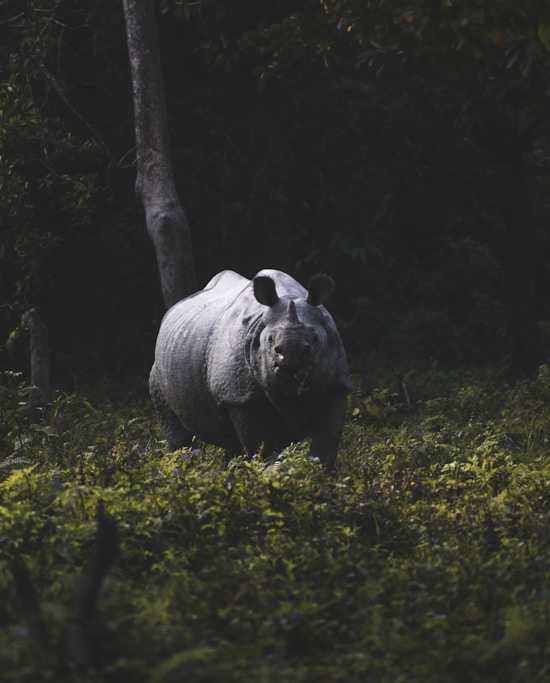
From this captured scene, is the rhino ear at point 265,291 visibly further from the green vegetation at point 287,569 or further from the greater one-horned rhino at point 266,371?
the green vegetation at point 287,569

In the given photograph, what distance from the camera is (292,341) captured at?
7223 millimetres

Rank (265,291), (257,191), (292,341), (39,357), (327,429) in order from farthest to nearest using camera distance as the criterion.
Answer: (257,191)
(39,357)
(327,429)
(265,291)
(292,341)

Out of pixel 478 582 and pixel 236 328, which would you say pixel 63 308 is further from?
pixel 478 582

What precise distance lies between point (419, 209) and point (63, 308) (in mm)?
6065

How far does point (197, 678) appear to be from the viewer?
12.7ft

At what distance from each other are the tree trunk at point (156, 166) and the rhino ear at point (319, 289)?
5064mm

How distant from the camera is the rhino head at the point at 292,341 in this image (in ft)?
23.8

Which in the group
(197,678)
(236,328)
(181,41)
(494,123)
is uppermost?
(181,41)

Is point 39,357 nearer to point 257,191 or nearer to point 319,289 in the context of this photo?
point 257,191

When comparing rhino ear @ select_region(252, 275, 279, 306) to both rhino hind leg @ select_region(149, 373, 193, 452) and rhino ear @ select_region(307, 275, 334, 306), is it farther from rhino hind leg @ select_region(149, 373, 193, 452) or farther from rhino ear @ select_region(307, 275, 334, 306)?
rhino hind leg @ select_region(149, 373, 193, 452)

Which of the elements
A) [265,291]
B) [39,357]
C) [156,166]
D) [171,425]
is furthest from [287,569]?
[39,357]

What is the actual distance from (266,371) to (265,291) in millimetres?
509

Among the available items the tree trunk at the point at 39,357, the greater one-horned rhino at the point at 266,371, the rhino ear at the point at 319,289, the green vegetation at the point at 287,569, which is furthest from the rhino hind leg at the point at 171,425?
the tree trunk at the point at 39,357

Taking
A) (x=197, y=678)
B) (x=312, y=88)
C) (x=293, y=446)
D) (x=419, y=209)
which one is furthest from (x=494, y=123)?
(x=197, y=678)
